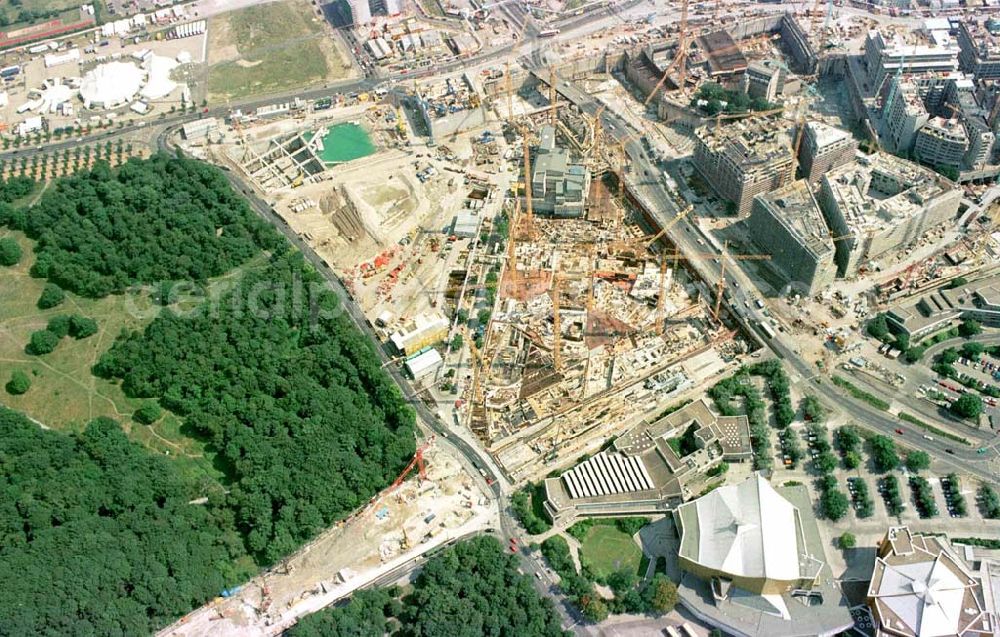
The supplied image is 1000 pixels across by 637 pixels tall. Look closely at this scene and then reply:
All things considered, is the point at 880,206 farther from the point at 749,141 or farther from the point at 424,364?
the point at 424,364

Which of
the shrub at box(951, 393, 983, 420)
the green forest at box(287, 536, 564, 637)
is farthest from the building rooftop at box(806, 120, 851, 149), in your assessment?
the green forest at box(287, 536, 564, 637)

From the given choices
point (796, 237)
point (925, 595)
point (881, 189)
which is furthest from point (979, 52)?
point (925, 595)

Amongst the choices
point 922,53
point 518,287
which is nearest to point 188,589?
point 518,287

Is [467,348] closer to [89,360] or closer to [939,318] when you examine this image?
[89,360]

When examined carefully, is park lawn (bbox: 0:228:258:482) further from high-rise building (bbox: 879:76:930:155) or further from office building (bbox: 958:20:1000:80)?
office building (bbox: 958:20:1000:80)

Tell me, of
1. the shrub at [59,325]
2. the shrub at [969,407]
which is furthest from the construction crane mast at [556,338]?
the shrub at [59,325]

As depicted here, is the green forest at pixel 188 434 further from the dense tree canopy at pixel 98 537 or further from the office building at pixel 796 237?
the office building at pixel 796 237
